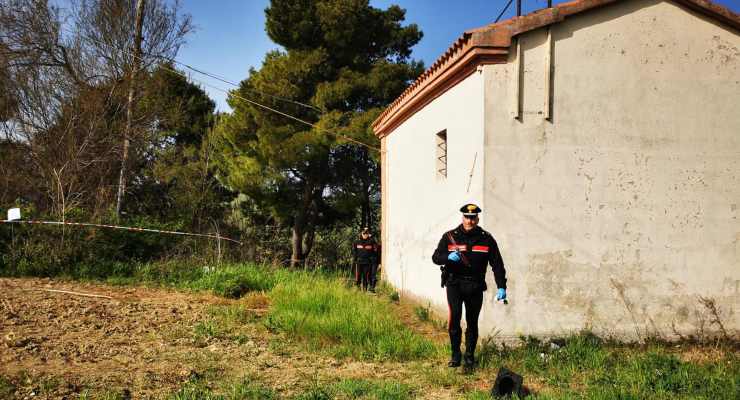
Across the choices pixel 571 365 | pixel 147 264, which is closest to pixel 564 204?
pixel 571 365

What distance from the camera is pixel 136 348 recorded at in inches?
278

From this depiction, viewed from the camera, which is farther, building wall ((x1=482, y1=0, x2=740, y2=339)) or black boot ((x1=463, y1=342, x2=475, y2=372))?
building wall ((x1=482, y1=0, x2=740, y2=339))

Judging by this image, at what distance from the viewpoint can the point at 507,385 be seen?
555cm

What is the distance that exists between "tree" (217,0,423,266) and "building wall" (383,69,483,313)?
6156mm

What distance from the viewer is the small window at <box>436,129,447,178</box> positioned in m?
9.98

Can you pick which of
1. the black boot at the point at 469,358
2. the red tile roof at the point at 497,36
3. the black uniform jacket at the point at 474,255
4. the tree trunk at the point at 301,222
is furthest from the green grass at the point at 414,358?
the tree trunk at the point at 301,222

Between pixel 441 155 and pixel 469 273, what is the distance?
3.92m

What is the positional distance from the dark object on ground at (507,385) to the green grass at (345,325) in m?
1.69

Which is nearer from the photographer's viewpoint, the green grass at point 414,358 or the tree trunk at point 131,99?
the green grass at point 414,358

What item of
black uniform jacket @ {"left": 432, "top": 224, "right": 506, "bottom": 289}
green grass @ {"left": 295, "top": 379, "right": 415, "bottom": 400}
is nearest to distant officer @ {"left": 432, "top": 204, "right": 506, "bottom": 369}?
black uniform jacket @ {"left": 432, "top": 224, "right": 506, "bottom": 289}

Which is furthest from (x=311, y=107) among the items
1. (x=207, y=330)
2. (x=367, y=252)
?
(x=207, y=330)

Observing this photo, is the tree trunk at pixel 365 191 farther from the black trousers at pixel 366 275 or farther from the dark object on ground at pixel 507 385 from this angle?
the dark object on ground at pixel 507 385

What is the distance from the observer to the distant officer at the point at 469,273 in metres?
6.50

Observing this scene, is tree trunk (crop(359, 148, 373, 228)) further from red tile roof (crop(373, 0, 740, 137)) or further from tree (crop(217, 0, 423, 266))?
red tile roof (crop(373, 0, 740, 137))
